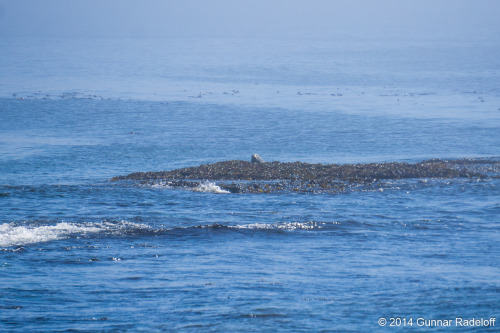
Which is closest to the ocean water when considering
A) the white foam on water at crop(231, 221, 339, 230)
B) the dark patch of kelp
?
the white foam on water at crop(231, 221, 339, 230)

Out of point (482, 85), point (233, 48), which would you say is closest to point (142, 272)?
point (482, 85)

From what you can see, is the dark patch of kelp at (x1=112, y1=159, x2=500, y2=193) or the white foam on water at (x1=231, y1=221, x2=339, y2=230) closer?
the white foam on water at (x1=231, y1=221, x2=339, y2=230)

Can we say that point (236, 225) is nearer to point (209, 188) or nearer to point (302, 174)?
point (209, 188)

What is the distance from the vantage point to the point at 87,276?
22000 millimetres

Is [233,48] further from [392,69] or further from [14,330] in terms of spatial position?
[14,330]

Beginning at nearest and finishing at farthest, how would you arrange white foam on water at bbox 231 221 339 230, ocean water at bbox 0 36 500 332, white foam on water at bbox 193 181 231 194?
ocean water at bbox 0 36 500 332 → white foam on water at bbox 231 221 339 230 → white foam on water at bbox 193 181 231 194

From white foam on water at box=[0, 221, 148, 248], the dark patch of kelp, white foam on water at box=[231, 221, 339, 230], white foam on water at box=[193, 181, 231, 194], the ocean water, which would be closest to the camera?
the ocean water

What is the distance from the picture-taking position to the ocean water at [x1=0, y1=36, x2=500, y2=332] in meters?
19.5

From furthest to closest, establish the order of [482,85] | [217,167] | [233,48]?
[233,48] < [482,85] < [217,167]

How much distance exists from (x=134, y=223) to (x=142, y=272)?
19.1 feet

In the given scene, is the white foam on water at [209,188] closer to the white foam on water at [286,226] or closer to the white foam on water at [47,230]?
the white foam on water at [286,226]

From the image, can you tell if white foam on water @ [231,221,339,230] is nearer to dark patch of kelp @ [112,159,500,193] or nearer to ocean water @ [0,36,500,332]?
ocean water @ [0,36,500,332]

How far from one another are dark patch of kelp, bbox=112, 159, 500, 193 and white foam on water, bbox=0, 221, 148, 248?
8.14 meters

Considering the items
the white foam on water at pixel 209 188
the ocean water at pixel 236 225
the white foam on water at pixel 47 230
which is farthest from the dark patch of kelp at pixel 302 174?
the white foam on water at pixel 47 230
